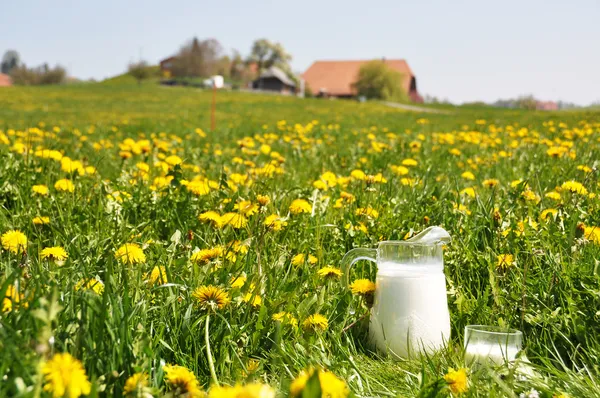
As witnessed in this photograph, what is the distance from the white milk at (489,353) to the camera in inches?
76.4

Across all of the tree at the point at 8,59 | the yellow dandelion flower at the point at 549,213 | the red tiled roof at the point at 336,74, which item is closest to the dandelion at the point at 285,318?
the yellow dandelion flower at the point at 549,213

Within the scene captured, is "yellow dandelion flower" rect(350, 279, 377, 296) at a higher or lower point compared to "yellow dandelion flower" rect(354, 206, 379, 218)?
lower

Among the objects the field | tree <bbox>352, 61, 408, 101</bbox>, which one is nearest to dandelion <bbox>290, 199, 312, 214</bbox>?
the field

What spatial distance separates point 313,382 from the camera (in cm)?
109

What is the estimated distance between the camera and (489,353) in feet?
6.41

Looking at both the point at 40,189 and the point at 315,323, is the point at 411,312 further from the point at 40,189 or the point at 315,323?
the point at 40,189

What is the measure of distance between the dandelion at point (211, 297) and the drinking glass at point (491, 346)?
73 centimetres

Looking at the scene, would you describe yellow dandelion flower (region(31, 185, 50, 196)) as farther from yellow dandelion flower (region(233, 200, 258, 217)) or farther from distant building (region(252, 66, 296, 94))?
distant building (region(252, 66, 296, 94))

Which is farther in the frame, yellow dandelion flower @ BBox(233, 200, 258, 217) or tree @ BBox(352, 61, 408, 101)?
tree @ BBox(352, 61, 408, 101)

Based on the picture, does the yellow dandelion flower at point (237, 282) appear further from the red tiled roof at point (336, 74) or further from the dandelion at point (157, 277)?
the red tiled roof at point (336, 74)

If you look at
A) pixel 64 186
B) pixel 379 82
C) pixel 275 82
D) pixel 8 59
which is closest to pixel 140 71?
pixel 275 82

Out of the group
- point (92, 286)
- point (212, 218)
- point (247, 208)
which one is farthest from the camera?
point (247, 208)

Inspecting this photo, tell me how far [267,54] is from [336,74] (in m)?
16.6

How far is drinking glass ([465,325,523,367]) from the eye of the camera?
6.41 feet
